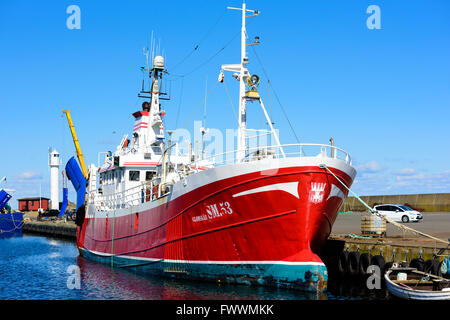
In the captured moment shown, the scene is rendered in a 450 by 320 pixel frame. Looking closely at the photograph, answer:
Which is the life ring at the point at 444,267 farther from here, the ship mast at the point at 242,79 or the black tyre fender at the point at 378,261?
the ship mast at the point at 242,79

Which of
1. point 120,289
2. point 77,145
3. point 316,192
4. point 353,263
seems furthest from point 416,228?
point 77,145

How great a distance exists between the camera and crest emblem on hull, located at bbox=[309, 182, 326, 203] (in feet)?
53.1

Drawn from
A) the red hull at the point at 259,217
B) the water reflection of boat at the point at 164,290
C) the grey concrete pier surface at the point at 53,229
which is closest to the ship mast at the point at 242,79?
the red hull at the point at 259,217

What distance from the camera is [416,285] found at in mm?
14742

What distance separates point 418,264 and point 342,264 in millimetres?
3697

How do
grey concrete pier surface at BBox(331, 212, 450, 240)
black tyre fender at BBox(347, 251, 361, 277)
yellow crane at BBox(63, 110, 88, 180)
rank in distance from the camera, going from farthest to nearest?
yellow crane at BBox(63, 110, 88, 180), grey concrete pier surface at BBox(331, 212, 450, 240), black tyre fender at BBox(347, 251, 361, 277)

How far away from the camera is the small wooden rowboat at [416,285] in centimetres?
1352

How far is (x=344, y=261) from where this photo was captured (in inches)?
784

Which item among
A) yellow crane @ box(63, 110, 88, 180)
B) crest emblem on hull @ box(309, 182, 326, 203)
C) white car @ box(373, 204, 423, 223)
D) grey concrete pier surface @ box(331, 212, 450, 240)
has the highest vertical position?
yellow crane @ box(63, 110, 88, 180)

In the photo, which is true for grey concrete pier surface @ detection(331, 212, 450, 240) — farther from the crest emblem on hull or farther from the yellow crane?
the yellow crane

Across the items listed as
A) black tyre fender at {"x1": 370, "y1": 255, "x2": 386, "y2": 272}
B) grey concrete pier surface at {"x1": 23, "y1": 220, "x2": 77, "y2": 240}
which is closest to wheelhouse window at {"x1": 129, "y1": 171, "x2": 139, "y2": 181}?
black tyre fender at {"x1": 370, "y1": 255, "x2": 386, "y2": 272}

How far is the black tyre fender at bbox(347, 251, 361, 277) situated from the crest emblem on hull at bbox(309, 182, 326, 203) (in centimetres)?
433
